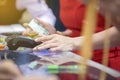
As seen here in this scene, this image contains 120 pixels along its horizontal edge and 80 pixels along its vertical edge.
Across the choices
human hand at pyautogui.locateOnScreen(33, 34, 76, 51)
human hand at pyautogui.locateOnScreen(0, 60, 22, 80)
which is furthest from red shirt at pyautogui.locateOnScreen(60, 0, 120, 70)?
human hand at pyautogui.locateOnScreen(0, 60, 22, 80)

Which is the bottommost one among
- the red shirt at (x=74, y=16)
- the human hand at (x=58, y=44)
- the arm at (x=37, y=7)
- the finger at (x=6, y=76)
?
the finger at (x=6, y=76)

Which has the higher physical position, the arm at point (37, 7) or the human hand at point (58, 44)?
the arm at point (37, 7)

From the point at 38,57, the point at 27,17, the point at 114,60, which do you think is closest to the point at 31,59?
the point at 38,57

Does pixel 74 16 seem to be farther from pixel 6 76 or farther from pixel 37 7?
pixel 6 76

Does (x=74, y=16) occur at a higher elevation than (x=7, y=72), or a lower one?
higher

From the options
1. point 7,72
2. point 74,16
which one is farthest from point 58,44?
point 7,72

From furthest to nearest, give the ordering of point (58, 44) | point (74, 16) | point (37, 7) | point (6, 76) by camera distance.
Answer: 1. point (37, 7)
2. point (74, 16)
3. point (58, 44)
4. point (6, 76)

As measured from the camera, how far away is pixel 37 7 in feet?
4.32

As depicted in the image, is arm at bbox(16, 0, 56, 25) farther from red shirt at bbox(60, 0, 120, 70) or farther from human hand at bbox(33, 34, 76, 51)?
human hand at bbox(33, 34, 76, 51)

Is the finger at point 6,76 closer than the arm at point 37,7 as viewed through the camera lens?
Yes

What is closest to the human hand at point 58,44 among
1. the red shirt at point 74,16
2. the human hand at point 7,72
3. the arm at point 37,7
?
the red shirt at point 74,16

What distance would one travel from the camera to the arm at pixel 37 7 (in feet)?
4.19

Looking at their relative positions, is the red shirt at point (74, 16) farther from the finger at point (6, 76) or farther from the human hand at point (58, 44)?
the finger at point (6, 76)

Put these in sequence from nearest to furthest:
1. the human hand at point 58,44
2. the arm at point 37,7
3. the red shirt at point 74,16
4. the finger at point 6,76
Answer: the finger at point 6,76 → the human hand at point 58,44 → the red shirt at point 74,16 → the arm at point 37,7
